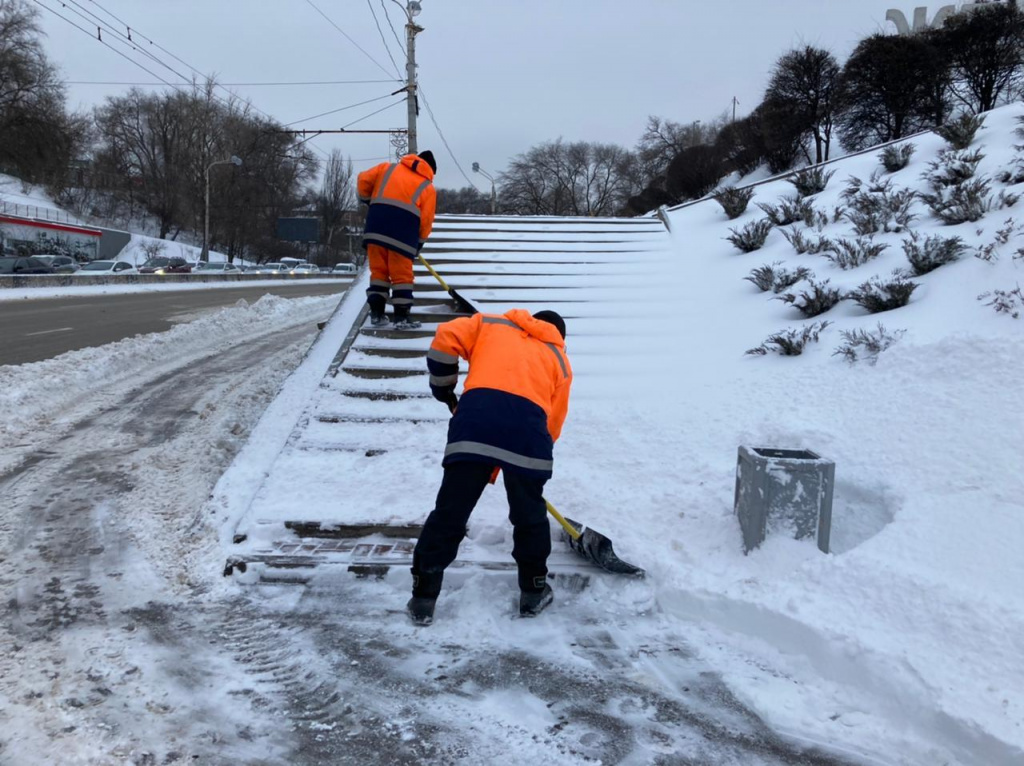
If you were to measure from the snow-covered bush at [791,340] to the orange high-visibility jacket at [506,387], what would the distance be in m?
2.91

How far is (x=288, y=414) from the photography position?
19.7 feet

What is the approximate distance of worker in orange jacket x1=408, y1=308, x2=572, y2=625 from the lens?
3.35 metres

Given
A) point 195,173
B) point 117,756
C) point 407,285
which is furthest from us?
point 195,173

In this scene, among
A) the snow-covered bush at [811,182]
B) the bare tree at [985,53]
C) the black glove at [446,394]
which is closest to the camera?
the black glove at [446,394]

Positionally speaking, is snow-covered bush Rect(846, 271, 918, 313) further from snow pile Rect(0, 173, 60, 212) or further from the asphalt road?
snow pile Rect(0, 173, 60, 212)

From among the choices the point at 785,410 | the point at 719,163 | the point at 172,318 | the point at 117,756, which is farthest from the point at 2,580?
the point at 719,163

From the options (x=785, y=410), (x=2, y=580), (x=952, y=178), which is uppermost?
(x=952, y=178)

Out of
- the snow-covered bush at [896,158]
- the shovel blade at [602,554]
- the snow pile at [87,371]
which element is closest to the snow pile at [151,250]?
the snow pile at [87,371]

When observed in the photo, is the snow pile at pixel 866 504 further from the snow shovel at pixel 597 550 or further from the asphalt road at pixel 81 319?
the asphalt road at pixel 81 319

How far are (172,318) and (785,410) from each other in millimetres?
14803

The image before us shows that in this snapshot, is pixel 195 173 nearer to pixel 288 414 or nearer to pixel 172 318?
pixel 172 318

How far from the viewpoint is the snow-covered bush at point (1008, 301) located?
4793 mm

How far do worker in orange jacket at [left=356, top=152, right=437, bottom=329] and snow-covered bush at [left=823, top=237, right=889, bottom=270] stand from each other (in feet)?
13.2

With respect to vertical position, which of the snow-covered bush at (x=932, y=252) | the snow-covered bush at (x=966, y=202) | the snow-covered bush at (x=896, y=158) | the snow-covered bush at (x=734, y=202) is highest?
the snow-covered bush at (x=896, y=158)
